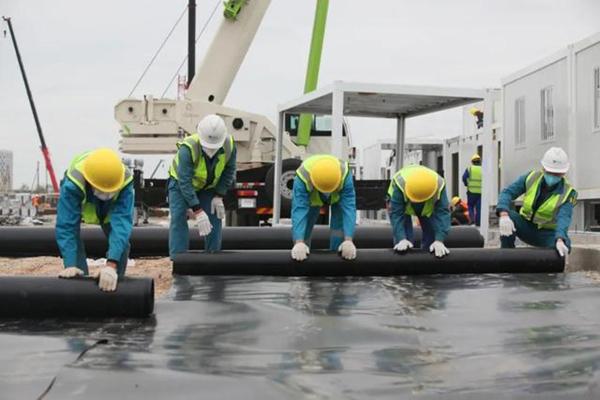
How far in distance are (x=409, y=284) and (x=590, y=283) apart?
142cm

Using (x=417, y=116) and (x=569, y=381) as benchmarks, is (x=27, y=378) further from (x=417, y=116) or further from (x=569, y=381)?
(x=417, y=116)

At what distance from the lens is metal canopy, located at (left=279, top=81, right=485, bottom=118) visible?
29.0ft

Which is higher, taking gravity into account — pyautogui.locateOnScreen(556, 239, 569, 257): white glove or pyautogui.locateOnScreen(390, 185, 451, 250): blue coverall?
pyautogui.locateOnScreen(390, 185, 451, 250): blue coverall

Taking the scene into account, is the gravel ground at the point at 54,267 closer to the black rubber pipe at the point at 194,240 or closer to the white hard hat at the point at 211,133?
the black rubber pipe at the point at 194,240

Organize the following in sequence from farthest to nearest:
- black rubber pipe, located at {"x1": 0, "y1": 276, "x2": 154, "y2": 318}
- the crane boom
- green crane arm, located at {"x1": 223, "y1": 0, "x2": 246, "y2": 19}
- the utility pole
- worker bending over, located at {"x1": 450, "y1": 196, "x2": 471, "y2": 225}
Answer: the utility pole, the crane boom, green crane arm, located at {"x1": 223, "y1": 0, "x2": 246, "y2": 19}, worker bending over, located at {"x1": 450, "y1": 196, "x2": 471, "y2": 225}, black rubber pipe, located at {"x1": 0, "y1": 276, "x2": 154, "y2": 318}

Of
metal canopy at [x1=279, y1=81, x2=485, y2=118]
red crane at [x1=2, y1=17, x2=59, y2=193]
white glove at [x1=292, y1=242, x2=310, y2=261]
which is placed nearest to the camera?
white glove at [x1=292, y1=242, x2=310, y2=261]

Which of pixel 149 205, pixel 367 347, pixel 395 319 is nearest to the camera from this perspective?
pixel 367 347

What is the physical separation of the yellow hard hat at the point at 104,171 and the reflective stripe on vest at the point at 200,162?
5.14 ft

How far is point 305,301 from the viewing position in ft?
15.8

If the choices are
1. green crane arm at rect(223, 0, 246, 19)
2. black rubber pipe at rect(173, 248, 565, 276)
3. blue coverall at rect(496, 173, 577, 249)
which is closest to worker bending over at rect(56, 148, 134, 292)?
black rubber pipe at rect(173, 248, 565, 276)

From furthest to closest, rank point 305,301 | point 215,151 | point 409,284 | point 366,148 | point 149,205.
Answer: point 366,148 → point 149,205 → point 215,151 → point 409,284 → point 305,301

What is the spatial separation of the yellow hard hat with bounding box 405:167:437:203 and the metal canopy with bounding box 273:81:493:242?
8.76 feet

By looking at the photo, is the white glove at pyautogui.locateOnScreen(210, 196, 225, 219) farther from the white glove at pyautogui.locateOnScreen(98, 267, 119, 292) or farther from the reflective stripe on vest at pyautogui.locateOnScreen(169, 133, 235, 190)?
the white glove at pyautogui.locateOnScreen(98, 267, 119, 292)

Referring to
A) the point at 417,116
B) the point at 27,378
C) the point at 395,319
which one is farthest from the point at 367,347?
the point at 417,116
